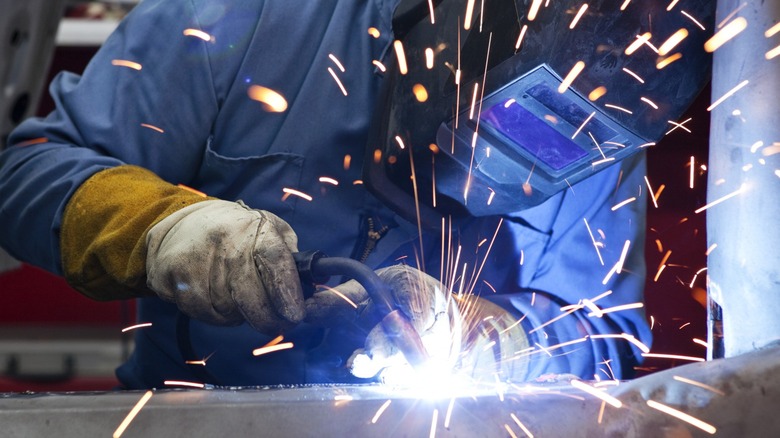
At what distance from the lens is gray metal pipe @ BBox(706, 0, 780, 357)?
88cm

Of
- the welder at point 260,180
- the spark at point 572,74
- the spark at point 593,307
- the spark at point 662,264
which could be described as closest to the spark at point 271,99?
the welder at point 260,180

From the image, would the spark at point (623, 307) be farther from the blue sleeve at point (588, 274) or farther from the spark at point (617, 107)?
Answer: the spark at point (617, 107)

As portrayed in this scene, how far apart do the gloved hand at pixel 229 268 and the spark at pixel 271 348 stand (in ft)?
1.05

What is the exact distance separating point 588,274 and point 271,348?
0.69m

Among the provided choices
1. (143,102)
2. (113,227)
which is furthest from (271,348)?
(143,102)

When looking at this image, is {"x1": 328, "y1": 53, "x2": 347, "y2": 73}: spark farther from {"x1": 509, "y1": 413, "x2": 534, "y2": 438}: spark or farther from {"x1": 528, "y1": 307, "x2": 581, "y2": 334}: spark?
{"x1": 509, "y1": 413, "x2": 534, "y2": 438}: spark

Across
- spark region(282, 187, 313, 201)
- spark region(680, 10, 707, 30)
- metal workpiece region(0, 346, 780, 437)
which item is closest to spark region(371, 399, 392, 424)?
metal workpiece region(0, 346, 780, 437)

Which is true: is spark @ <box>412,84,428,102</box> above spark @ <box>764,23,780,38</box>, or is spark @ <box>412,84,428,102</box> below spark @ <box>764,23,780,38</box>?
below

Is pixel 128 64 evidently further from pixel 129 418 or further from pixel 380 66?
pixel 129 418

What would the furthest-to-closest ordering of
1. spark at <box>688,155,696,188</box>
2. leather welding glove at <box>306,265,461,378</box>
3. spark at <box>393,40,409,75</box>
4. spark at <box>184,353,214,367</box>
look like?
spark at <box>688,155,696,188</box> → spark at <box>184,353,214,367</box> → spark at <box>393,40,409,75</box> → leather welding glove at <box>306,265,461,378</box>

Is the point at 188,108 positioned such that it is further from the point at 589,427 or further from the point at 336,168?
the point at 589,427

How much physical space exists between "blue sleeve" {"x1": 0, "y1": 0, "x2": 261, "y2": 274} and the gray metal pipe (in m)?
0.89

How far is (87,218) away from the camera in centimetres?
127

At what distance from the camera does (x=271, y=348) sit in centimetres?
149
